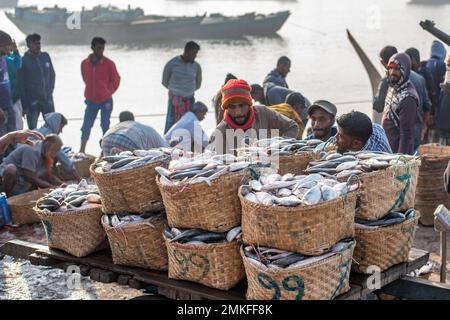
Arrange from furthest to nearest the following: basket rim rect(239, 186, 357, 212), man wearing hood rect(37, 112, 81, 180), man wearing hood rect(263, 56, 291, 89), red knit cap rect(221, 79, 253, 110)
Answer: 1. man wearing hood rect(263, 56, 291, 89)
2. man wearing hood rect(37, 112, 81, 180)
3. red knit cap rect(221, 79, 253, 110)
4. basket rim rect(239, 186, 357, 212)

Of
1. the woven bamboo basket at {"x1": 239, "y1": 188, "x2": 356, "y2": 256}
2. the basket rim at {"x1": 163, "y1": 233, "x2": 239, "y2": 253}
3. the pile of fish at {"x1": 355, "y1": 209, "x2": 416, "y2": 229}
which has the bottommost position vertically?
the basket rim at {"x1": 163, "y1": 233, "x2": 239, "y2": 253}

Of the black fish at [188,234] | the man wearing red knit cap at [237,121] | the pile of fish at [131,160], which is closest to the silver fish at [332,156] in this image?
the black fish at [188,234]

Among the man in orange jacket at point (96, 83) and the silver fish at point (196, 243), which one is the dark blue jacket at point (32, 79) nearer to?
the man in orange jacket at point (96, 83)

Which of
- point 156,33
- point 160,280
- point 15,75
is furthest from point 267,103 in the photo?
point 156,33

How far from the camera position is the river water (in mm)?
22531

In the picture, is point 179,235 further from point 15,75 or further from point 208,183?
point 15,75

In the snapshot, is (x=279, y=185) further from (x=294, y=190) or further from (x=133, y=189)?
(x=133, y=189)

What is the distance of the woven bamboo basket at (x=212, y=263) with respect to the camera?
416 centimetres

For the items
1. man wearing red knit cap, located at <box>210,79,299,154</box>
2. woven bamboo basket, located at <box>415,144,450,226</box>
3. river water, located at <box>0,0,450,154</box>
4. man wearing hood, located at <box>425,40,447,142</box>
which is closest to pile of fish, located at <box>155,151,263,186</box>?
man wearing red knit cap, located at <box>210,79,299,154</box>

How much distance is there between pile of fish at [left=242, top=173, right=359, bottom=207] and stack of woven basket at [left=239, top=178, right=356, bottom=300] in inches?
1.4

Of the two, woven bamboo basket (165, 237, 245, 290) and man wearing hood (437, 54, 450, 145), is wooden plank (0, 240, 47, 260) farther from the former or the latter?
man wearing hood (437, 54, 450, 145)

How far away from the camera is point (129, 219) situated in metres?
4.66

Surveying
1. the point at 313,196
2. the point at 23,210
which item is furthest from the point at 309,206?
the point at 23,210

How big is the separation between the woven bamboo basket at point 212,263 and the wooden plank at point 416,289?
0.93 meters
